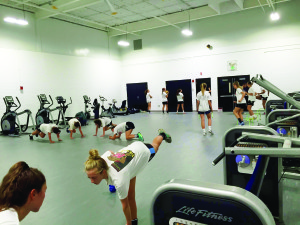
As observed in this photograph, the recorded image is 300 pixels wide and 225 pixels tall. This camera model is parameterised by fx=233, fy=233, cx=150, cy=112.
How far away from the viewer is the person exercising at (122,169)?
2051mm

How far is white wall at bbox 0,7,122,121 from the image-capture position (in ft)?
33.2

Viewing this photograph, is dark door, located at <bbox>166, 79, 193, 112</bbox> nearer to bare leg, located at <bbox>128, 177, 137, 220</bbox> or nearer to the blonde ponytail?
bare leg, located at <bbox>128, 177, 137, 220</bbox>

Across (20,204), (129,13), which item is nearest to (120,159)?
(20,204)

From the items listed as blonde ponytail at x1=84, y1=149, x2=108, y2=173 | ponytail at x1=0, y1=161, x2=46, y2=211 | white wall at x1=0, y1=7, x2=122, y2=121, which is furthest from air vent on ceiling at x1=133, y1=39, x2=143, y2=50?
ponytail at x1=0, y1=161, x2=46, y2=211

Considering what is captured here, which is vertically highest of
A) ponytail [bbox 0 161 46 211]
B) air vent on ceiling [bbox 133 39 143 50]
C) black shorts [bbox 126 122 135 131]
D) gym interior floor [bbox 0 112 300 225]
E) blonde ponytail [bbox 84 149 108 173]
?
air vent on ceiling [bbox 133 39 143 50]

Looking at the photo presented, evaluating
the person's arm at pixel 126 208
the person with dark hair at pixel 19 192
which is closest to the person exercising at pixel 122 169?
the person's arm at pixel 126 208

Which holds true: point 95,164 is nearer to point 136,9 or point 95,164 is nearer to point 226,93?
point 136,9

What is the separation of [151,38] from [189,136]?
10.1 m

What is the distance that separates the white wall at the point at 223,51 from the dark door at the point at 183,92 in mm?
316

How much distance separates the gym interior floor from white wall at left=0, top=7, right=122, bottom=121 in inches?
168

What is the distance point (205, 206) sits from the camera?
1109 millimetres

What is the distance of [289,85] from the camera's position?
11.6 metres

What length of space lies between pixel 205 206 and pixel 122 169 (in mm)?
1192

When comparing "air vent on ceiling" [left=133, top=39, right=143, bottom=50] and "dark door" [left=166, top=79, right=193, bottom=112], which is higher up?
"air vent on ceiling" [left=133, top=39, right=143, bottom=50]
